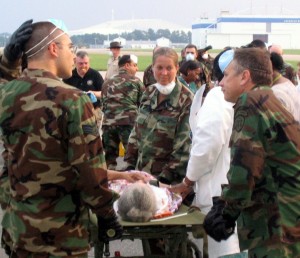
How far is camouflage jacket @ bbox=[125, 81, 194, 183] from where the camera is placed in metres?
5.35

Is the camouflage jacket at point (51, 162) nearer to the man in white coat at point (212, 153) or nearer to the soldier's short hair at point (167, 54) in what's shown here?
the man in white coat at point (212, 153)

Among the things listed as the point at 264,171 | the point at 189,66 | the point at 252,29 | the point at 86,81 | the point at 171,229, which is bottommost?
the point at 252,29

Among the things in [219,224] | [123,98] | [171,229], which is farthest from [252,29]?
[219,224]

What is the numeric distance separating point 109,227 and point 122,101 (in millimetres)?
5785

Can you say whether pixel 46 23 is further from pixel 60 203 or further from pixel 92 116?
pixel 60 203

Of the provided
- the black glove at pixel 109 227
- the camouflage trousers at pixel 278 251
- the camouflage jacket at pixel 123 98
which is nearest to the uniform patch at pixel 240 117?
the camouflage trousers at pixel 278 251

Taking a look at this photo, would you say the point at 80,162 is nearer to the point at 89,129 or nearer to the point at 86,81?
the point at 89,129

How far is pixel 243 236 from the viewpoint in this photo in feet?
10.9

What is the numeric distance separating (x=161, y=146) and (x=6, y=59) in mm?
1921

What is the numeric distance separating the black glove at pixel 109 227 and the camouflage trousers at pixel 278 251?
2.31 ft

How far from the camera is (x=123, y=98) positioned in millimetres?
9125

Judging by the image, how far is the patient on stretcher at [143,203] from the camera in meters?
Answer: 4.41

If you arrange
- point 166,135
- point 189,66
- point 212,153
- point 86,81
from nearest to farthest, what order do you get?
point 212,153, point 166,135, point 189,66, point 86,81

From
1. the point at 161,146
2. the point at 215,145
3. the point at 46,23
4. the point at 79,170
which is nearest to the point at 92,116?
the point at 79,170
